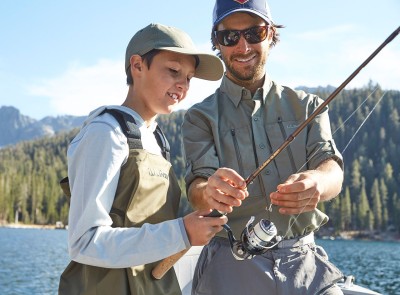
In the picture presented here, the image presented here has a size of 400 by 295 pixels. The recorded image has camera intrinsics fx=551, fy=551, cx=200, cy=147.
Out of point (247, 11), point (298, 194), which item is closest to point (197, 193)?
point (298, 194)

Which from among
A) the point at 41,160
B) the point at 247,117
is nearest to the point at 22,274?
the point at 247,117

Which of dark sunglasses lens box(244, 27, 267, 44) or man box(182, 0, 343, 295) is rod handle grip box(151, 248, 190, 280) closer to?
man box(182, 0, 343, 295)

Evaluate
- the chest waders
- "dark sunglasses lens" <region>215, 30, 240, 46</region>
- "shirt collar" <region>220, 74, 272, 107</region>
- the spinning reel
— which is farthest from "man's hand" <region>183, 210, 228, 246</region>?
"dark sunglasses lens" <region>215, 30, 240, 46</region>

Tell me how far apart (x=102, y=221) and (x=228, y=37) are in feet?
5.21

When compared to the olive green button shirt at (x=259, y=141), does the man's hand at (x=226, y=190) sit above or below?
below

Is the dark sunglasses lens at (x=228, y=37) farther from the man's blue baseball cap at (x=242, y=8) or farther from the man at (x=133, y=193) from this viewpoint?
the man at (x=133, y=193)

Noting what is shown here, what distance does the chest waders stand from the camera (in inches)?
108

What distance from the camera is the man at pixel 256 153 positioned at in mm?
3396

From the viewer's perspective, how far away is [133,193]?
2826mm

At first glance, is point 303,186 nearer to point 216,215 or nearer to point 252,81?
point 216,215

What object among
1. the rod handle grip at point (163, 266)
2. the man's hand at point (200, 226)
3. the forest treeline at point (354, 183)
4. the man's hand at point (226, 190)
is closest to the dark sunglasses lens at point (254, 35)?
the man's hand at point (226, 190)

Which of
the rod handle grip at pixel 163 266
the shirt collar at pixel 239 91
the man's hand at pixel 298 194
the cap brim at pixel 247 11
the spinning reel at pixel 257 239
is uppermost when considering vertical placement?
the cap brim at pixel 247 11

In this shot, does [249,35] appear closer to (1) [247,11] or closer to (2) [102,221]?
(1) [247,11]

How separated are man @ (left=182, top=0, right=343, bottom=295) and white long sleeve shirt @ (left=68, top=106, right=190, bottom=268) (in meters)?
0.60
